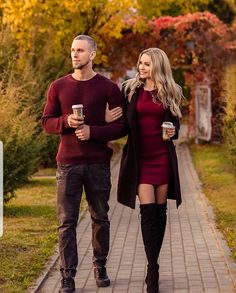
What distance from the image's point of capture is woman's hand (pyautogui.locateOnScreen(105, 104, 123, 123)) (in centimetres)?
737

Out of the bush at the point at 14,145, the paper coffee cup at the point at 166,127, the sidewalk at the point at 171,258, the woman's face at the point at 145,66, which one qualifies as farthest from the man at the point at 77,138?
the bush at the point at 14,145

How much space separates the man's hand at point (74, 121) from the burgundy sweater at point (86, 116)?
16 centimetres

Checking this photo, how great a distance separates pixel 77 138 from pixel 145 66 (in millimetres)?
830

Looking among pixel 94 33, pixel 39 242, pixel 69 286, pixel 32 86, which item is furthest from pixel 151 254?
pixel 94 33

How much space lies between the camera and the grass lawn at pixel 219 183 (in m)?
11.1

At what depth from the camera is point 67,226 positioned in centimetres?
729

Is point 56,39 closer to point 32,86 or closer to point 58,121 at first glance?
point 32,86

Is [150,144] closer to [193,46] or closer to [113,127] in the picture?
[113,127]

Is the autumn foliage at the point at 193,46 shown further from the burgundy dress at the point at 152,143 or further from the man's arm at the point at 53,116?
the man's arm at the point at 53,116

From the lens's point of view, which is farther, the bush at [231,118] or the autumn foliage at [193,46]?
the autumn foliage at [193,46]

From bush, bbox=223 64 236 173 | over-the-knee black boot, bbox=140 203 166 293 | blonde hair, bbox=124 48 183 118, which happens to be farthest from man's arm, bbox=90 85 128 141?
bush, bbox=223 64 236 173

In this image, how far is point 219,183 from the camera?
53.8 feet

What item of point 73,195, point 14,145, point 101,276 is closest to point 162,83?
point 73,195

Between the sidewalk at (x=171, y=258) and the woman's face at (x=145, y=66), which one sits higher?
the woman's face at (x=145, y=66)
